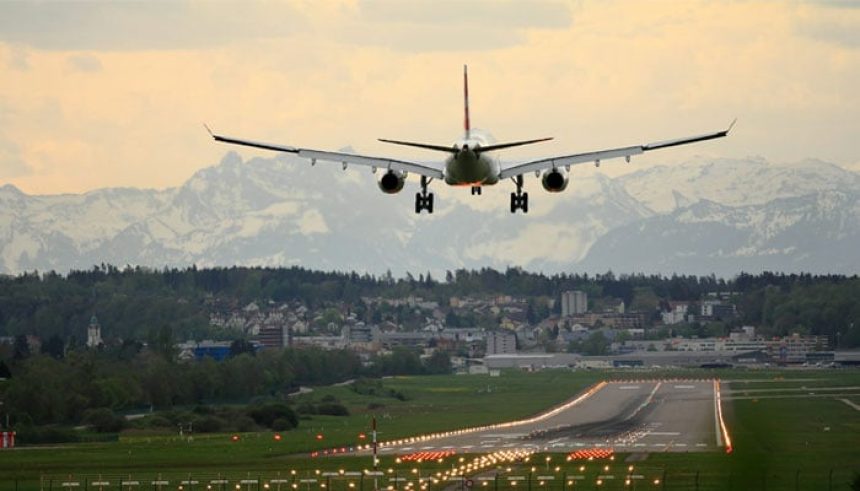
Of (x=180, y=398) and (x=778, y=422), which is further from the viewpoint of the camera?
(x=180, y=398)

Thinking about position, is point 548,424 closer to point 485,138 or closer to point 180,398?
point 180,398

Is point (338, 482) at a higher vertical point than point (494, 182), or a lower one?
lower

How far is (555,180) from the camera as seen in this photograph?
290ft

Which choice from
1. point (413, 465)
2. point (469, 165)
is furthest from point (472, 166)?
point (413, 465)

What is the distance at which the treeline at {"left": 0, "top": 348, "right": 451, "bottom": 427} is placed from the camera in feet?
446

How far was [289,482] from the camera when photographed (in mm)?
95625

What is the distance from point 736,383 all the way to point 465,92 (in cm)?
9805

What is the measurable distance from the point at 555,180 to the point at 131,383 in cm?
6855

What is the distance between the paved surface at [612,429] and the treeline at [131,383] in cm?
2037

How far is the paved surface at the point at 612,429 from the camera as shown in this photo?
117875 millimetres

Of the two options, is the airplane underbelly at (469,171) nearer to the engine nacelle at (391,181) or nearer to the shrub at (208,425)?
the engine nacelle at (391,181)

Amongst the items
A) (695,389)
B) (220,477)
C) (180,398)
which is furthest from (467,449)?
(695,389)

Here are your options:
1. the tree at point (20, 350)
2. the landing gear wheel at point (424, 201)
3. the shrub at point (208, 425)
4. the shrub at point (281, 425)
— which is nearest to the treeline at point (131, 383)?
the tree at point (20, 350)

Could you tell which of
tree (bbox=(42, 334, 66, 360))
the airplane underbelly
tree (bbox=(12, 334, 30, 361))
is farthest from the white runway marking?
tree (bbox=(42, 334, 66, 360))
